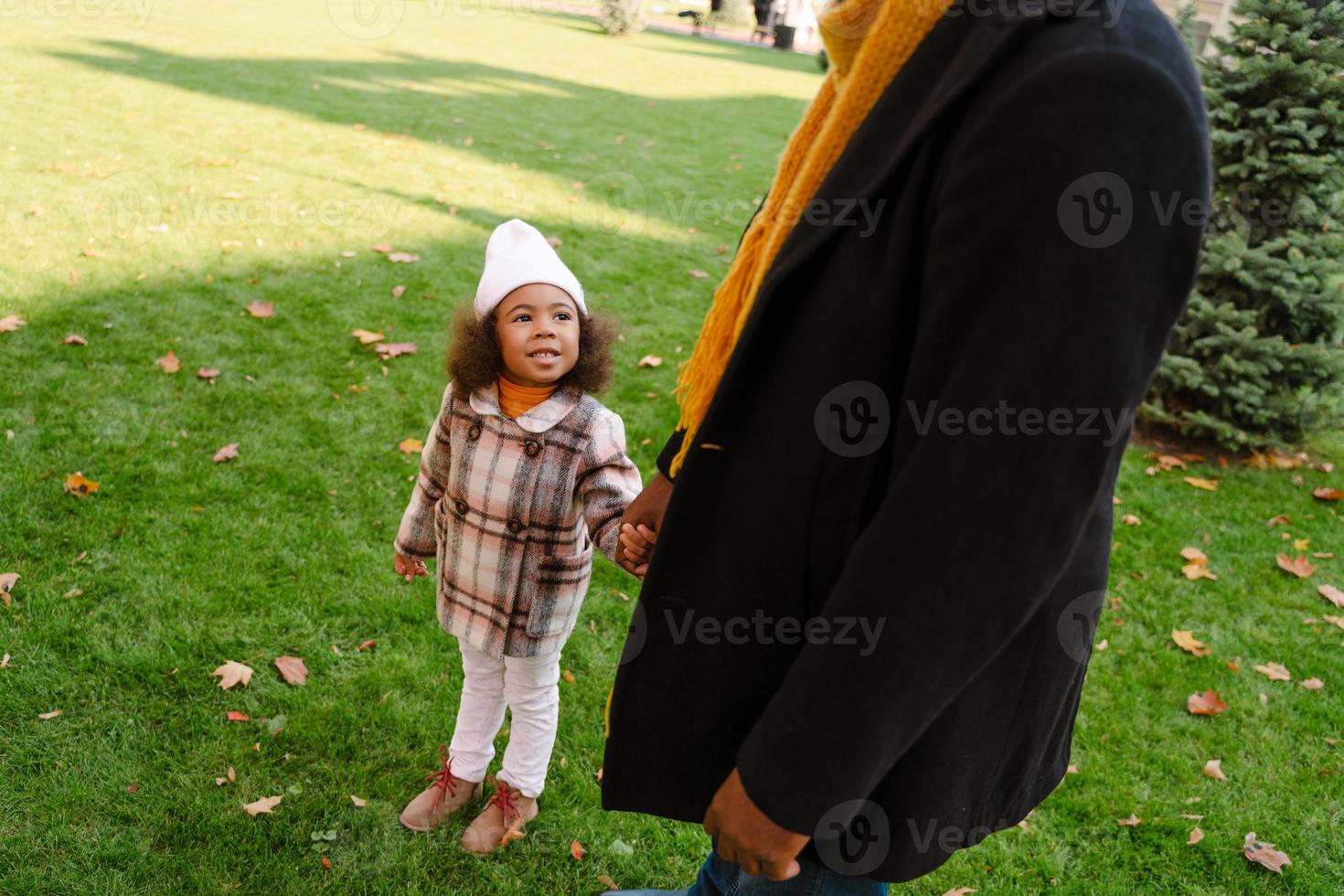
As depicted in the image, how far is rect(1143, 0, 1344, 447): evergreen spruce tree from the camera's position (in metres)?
5.09

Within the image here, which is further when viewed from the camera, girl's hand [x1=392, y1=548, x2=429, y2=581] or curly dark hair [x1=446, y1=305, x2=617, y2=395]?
girl's hand [x1=392, y1=548, x2=429, y2=581]

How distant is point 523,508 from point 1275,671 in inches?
Answer: 131

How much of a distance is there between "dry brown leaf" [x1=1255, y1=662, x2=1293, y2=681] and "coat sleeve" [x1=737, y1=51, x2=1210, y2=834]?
357cm

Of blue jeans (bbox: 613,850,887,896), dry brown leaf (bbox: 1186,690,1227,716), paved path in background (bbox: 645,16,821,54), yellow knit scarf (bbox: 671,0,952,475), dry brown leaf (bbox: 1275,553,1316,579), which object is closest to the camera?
yellow knit scarf (bbox: 671,0,952,475)

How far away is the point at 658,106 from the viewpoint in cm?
Result: 1363

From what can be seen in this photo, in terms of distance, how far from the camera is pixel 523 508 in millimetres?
2188

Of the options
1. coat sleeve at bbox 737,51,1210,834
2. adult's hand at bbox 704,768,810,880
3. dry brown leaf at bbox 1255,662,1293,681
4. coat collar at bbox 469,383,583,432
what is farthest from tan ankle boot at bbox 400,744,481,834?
dry brown leaf at bbox 1255,662,1293,681

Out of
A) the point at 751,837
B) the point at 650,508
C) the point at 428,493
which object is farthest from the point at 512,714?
the point at 751,837

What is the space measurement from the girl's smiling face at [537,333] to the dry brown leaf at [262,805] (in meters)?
1.46

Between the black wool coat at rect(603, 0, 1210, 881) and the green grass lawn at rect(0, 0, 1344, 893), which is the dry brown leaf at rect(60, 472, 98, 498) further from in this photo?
the black wool coat at rect(603, 0, 1210, 881)

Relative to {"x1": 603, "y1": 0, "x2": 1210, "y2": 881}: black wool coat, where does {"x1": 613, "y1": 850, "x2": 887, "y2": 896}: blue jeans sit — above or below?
below

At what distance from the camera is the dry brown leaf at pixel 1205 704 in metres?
3.54

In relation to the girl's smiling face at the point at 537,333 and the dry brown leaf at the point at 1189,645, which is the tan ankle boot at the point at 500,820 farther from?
the dry brown leaf at the point at 1189,645

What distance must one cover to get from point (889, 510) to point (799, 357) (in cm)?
22
